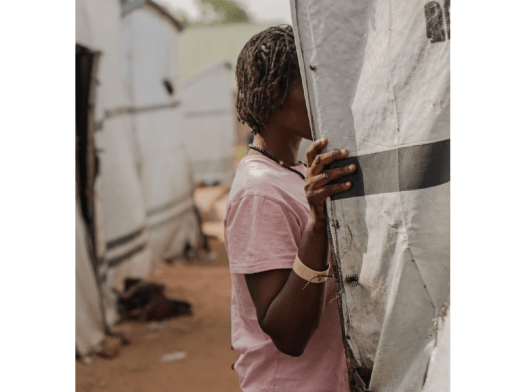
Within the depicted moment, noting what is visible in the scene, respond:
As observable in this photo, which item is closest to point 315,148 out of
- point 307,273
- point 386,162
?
point 386,162

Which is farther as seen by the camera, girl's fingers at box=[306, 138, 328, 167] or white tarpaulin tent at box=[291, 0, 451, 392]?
girl's fingers at box=[306, 138, 328, 167]

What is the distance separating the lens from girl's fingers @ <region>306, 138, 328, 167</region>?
1.22m

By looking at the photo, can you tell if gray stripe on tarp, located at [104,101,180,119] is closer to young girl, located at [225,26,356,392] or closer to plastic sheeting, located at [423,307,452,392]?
young girl, located at [225,26,356,392]

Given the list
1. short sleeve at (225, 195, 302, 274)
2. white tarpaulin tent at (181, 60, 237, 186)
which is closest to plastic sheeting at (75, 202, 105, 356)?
short sleeve at (225, 195, 302, 274)

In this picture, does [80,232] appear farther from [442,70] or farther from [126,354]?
[442,70]

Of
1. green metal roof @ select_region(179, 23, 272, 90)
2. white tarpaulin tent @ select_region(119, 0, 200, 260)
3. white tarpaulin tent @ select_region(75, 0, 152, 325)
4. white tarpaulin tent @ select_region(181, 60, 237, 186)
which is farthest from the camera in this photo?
green metal roof @ select_region(179, 23, 272, 90)

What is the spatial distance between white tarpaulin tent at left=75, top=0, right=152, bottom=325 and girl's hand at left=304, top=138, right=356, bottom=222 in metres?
4.27

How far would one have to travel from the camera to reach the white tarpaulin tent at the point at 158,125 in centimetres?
747

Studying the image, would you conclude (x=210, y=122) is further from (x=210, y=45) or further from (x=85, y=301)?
(x=210, y=45)

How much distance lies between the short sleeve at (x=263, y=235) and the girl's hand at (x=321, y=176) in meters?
0.10

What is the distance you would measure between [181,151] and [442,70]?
25.4 feet

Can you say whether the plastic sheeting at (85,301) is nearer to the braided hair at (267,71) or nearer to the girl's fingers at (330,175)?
the braided hair at (267,71)

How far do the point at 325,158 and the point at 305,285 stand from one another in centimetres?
32

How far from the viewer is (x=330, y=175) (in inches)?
47.1
